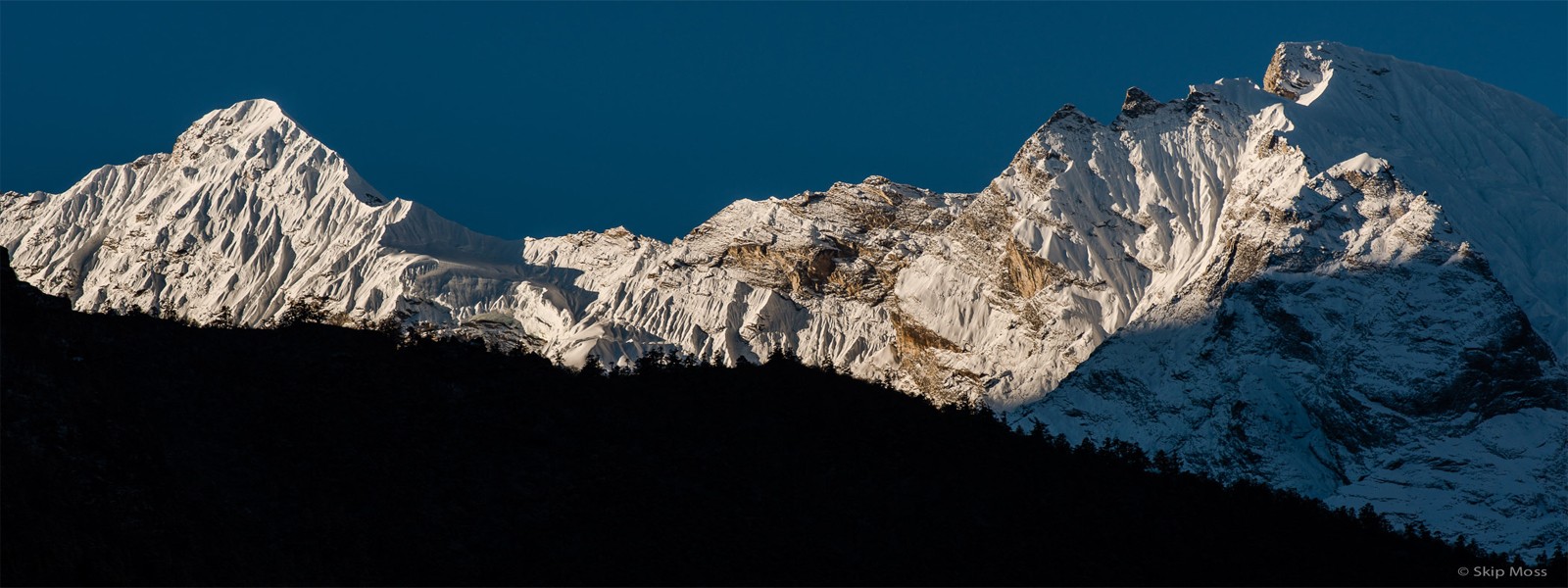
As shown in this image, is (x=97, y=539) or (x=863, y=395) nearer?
(x=97, y=539)

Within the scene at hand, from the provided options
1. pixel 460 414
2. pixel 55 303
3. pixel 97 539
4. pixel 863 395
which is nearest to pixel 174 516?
pixel 97 539

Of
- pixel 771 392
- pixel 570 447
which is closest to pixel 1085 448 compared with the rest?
pixel 771 392

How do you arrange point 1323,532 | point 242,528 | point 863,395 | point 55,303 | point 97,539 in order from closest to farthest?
point 97,539
point 242,528
point 55,303
point 1323,532
point 863,395

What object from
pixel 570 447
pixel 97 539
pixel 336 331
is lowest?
pixel 97 539

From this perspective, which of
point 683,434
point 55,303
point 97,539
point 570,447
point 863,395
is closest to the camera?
point 97,539

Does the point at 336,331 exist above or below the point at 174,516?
above

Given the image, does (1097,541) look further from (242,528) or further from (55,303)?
(55,303)
